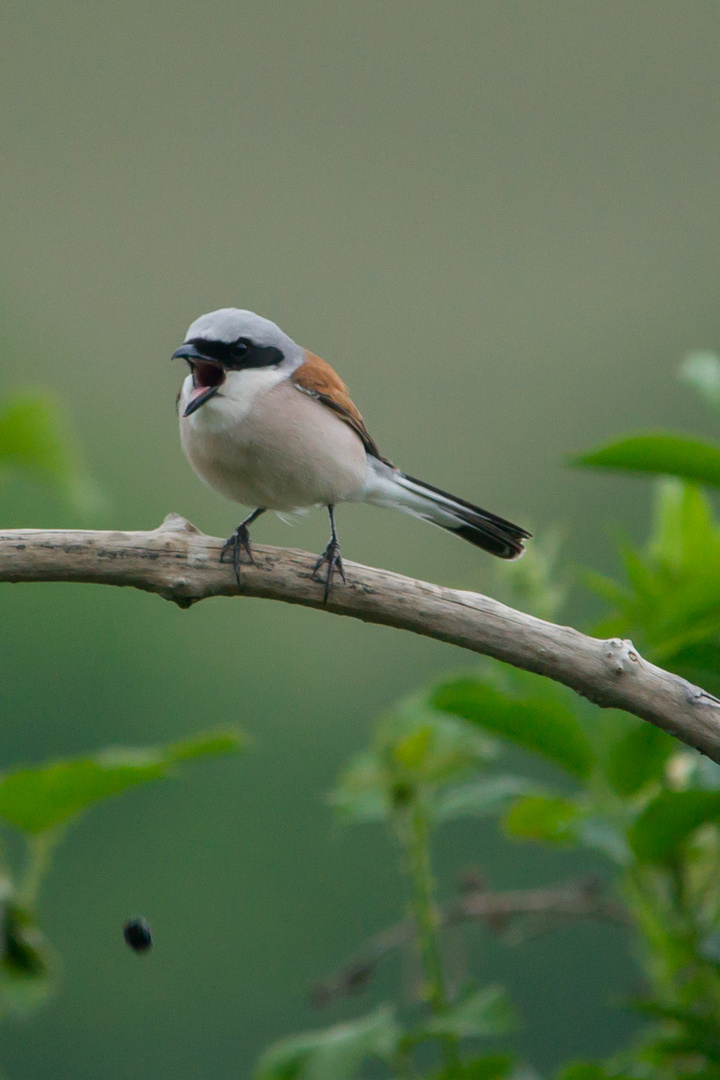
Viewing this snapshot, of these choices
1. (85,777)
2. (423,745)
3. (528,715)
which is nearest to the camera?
(528,715)

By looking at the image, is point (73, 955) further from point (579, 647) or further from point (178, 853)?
point (579, 647)

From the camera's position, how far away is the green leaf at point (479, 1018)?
1.33 meters

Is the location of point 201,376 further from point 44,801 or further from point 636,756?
point 636,756

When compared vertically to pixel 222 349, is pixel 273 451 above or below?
below

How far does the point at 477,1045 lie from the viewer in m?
2.55

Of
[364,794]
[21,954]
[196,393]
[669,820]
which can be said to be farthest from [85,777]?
[669,820]

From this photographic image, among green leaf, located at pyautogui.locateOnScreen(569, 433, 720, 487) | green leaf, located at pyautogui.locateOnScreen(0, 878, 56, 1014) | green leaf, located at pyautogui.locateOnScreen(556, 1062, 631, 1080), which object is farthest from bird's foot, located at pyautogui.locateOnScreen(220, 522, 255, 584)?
green leaf, located at pyautogui.locateOnScreen(556, 1062, 631, 1080)

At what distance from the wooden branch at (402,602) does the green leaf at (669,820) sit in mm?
170

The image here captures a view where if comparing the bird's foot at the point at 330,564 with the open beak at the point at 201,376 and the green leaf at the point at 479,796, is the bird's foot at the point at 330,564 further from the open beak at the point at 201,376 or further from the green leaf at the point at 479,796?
the green leaf at the point at 479,796

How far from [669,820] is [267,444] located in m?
0.68

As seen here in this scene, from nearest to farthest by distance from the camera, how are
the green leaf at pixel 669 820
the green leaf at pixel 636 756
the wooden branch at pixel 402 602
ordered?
the wooden branch at pixel 402 602 < the green leaf at pixel 669 820 < the green leaf at pixel 636 756

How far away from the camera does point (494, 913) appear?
1643mm

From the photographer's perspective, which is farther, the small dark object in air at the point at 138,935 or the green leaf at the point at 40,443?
the green leaf at the point at 40,443

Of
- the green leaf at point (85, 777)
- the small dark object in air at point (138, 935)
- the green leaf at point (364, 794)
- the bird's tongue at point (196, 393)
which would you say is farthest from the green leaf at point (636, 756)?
the bird's tongue at point (196, 393)
